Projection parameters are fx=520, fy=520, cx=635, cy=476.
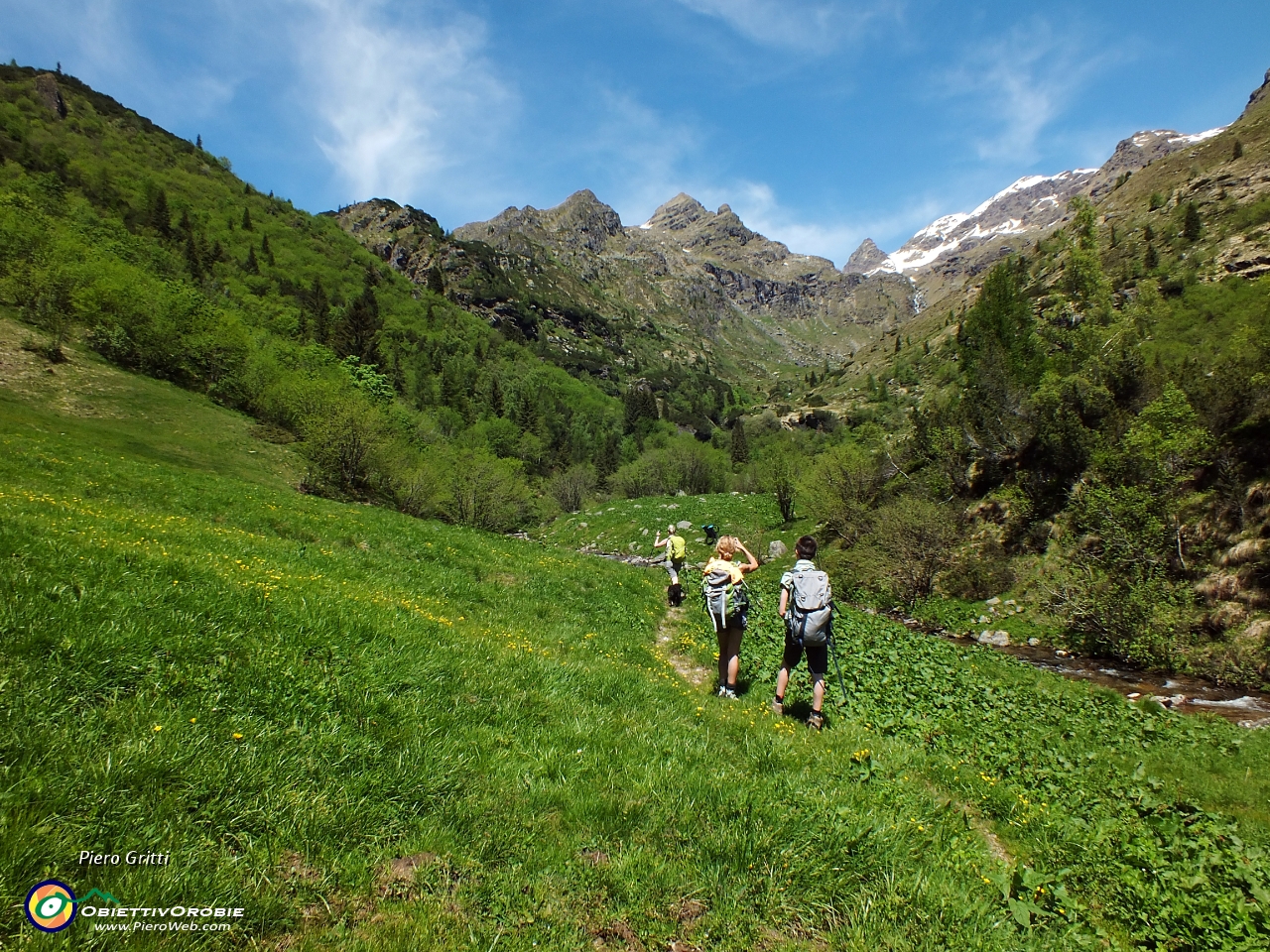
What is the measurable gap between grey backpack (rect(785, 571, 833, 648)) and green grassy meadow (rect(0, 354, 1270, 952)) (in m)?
1.38

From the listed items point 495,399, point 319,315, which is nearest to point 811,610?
point 319,315

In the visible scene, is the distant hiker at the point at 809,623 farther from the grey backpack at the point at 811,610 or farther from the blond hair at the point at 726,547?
the blond hair at the point at 726,547

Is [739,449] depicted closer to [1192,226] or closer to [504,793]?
[1192,226]

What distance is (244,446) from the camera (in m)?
41.5

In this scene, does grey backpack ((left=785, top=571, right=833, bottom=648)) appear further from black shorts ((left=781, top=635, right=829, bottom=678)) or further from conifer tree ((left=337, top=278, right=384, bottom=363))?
conifer tree ((left=337, top=278, right=384, bottom=363))

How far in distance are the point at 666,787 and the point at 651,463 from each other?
81.8 meters

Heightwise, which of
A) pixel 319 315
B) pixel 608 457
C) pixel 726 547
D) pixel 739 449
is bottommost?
pixel 726 547

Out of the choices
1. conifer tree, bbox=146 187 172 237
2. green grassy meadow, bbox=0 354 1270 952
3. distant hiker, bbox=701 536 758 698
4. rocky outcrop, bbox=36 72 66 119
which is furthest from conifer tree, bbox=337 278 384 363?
rocky outcrop, bbox=36 72 66 119

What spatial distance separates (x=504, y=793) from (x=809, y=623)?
18.5ft

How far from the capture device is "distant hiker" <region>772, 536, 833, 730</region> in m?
8.64

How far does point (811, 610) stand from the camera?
8.72m

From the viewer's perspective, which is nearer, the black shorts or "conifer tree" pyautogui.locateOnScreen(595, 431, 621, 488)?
the black shorts

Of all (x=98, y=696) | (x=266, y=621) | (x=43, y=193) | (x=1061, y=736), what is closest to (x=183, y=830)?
(x=98, y=696)

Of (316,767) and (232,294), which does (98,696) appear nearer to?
(316,767)
